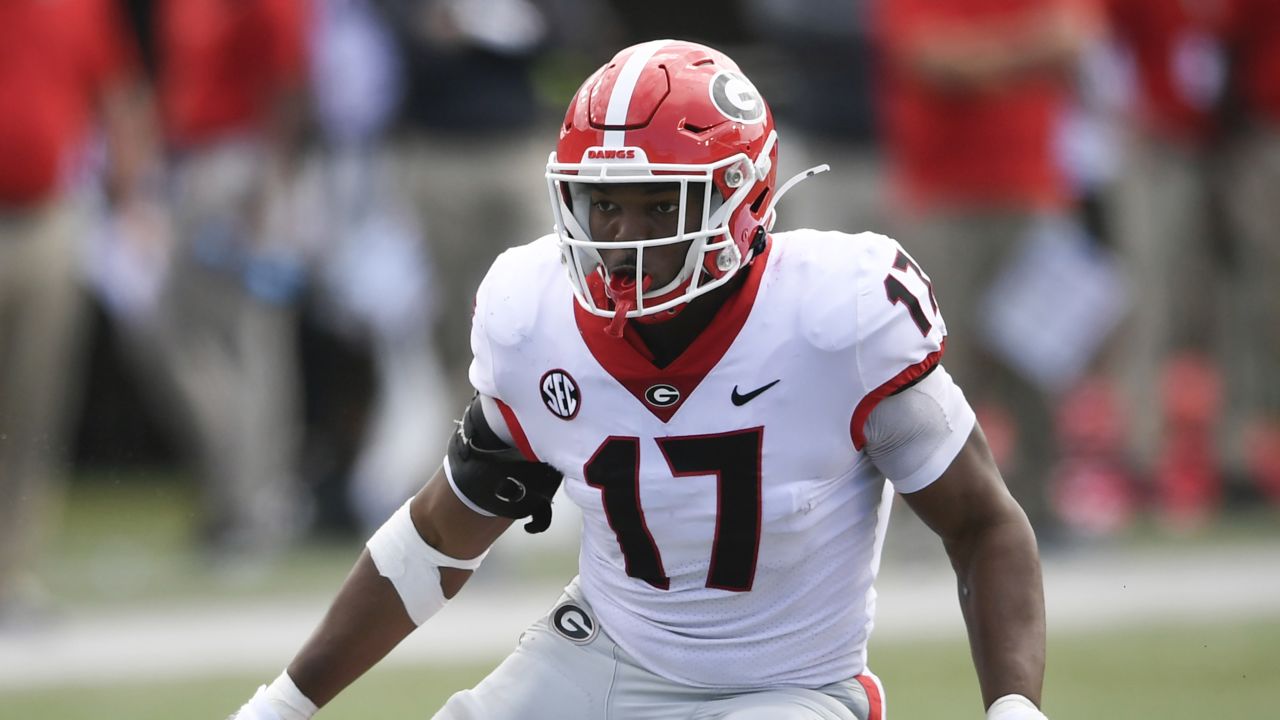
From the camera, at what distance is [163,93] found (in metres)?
10.1

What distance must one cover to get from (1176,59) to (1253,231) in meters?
0.73

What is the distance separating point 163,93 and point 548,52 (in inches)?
121

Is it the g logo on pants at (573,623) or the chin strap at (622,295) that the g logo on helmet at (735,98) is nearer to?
the chin strap at (622,295)

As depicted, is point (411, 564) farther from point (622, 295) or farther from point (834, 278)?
point (834, 278)

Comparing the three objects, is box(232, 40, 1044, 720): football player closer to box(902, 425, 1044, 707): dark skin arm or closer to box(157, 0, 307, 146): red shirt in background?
box(902, 425, 1044, 707): dark skin arm

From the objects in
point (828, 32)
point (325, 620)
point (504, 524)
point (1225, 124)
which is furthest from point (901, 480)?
point (1225, 124)

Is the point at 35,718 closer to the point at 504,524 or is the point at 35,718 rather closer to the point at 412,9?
the point at 504,524

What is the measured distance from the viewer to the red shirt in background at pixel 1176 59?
24.8 feet

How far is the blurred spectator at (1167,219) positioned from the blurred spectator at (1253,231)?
9cm

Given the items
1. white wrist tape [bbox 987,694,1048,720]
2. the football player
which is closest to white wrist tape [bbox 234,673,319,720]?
the football player

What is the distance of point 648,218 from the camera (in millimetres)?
3084

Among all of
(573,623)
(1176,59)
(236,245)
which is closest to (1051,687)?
(573,623)

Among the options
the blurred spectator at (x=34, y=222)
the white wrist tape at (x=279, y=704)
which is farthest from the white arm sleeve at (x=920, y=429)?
the blurred spectator at (x=34, y=222)

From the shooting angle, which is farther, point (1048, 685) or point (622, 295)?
point (1048, 685)
